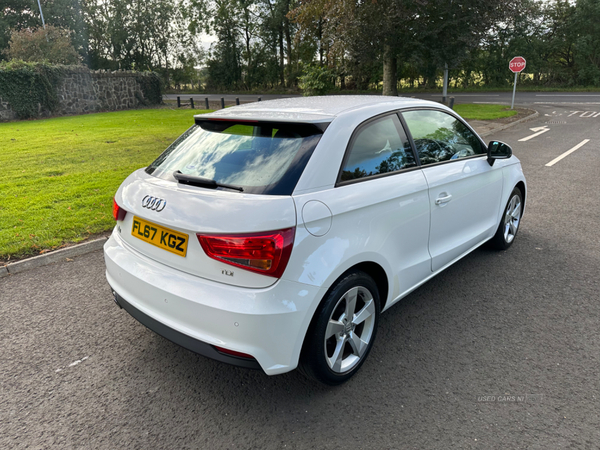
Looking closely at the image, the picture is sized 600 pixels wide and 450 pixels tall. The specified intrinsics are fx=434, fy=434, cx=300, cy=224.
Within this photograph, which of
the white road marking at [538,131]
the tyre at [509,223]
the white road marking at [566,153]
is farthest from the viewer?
the white road marking at [538,131]

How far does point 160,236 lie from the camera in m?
2.52

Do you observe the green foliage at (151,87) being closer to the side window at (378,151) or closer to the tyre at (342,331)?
the side window at (378,151)

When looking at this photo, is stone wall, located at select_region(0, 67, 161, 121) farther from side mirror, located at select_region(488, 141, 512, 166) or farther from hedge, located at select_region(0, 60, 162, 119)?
side mirror, located at select_region(488, 141, 512, 166)

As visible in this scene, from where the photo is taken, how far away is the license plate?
240 centimetres

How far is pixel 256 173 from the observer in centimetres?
245

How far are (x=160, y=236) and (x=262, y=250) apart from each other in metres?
0.71

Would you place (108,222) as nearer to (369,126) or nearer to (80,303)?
(80,303)

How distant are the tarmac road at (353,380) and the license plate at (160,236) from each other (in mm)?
923

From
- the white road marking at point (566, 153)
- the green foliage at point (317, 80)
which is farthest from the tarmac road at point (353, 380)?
the green foliage at point (317, 80)

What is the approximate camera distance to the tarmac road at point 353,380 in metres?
2.34

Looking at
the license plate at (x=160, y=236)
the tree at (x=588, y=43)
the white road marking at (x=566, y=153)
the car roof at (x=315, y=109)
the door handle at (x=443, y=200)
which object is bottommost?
the white road marking at (x=566, y=153)

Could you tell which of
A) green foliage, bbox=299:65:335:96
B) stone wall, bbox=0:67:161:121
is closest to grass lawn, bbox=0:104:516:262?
green foliage, bbox=299:65:335:96

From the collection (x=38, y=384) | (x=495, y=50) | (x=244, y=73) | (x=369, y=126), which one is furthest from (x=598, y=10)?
(x=38, y=384)

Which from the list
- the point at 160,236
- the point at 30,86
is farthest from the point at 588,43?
the point at 160,236
